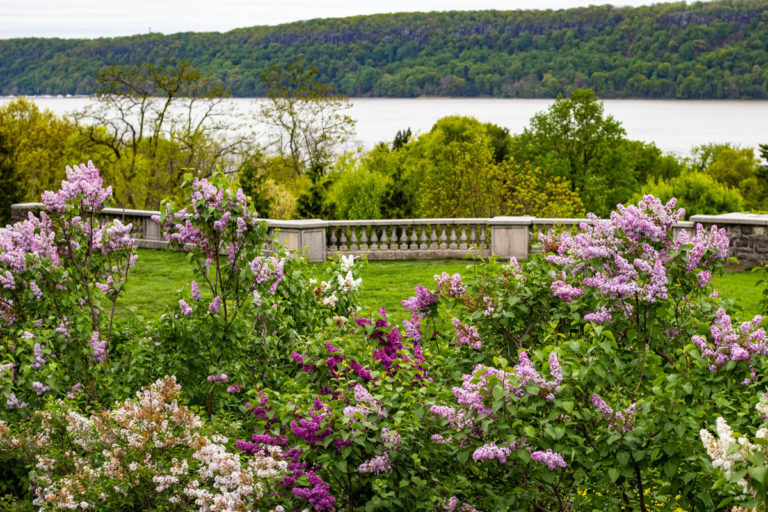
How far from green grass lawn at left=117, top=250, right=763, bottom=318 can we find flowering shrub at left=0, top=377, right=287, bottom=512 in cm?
662

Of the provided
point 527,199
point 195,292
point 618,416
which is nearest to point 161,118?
point 527,199

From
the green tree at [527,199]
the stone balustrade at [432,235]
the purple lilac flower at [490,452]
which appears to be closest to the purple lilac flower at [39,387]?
the purple lilac flower at [490,452]

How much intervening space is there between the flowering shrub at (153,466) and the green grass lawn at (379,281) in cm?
662

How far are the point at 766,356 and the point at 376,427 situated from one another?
2198 millimetres

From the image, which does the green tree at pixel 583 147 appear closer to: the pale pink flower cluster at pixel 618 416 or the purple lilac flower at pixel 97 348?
the purple lilac flower at pixel 97 348

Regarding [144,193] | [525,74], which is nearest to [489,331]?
[144,193]

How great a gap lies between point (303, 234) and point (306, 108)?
29301mm

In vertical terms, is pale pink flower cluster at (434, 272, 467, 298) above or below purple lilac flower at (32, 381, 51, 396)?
above

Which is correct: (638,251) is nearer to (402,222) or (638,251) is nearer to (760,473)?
(760,473)

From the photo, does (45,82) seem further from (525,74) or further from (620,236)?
(620,236)

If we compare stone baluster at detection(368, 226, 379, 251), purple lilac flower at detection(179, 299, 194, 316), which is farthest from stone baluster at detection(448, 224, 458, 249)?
purple lilac flower at detection(179, 299, 194, 316)

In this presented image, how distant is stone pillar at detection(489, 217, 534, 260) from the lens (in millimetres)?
17000

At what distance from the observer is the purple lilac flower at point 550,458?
4047mm

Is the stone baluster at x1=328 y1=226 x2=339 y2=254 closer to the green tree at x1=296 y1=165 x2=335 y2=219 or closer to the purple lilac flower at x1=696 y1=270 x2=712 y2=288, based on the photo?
the green tree at x1=296 y1=165 x2=335 y2=219
